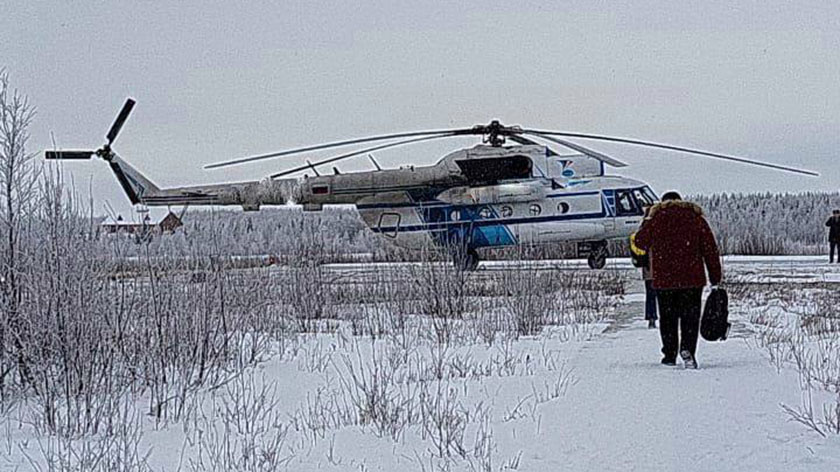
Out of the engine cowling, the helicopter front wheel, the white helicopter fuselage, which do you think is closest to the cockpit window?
the white helicopter fuselage

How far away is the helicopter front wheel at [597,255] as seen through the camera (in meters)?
23.9

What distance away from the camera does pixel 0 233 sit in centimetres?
709

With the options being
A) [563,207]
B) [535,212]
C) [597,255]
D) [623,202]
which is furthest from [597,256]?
[535,212]

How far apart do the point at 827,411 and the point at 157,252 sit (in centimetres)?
589

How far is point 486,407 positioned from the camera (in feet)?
20.4

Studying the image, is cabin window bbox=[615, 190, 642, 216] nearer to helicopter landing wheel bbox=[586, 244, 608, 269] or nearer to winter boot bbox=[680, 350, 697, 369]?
helicopter landing wheel bbox=[586, 244, 608, 269]

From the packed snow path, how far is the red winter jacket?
0.77 m

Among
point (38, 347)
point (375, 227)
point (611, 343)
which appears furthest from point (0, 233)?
point (375, 227)

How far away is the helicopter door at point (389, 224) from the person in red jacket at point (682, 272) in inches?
640

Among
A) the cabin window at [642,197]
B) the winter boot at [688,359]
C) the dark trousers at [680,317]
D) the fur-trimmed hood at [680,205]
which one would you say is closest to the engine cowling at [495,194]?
the cabin window at [642,197]

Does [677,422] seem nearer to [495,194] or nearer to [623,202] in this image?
[495,194]

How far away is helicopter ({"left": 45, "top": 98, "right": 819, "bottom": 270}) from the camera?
2191cm

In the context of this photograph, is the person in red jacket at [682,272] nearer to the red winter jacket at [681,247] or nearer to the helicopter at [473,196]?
the red winter jacket at [681,247]

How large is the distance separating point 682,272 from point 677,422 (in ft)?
7.98
